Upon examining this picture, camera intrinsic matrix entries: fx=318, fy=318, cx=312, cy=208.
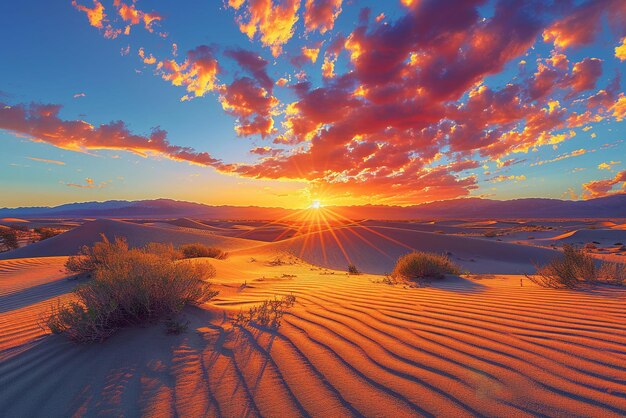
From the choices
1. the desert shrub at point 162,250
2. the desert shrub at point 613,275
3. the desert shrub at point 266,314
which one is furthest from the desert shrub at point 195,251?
the desert shrub at point 613,275

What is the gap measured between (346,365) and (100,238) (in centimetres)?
1992

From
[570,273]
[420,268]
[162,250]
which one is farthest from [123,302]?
[570,273]

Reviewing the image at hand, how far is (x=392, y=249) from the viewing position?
1681cm

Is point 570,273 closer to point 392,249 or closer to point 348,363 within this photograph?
point 348,363

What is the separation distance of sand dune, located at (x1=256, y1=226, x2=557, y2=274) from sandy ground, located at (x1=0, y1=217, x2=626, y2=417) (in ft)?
31.8

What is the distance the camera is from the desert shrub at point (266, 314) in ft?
12.1

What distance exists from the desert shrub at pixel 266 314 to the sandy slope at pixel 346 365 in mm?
161

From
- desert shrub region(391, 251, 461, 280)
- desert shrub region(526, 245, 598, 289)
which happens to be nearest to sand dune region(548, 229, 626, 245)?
desert shrub region(391, 251, 461, 280)

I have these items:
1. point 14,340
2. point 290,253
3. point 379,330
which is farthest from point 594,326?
point 290,253

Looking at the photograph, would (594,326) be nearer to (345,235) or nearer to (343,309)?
(343,309)

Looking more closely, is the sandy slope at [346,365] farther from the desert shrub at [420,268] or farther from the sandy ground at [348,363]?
the desert shrub at [420,268]

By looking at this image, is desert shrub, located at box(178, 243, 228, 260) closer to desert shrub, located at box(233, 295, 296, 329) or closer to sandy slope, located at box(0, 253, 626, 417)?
sandy slope, located at box(0, 253, 626, 417)

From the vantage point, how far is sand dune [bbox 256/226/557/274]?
47.1 feet

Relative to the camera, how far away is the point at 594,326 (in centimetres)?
331
